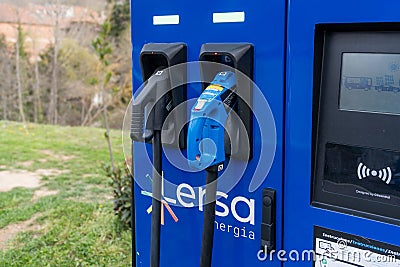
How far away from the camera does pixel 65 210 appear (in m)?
4.23

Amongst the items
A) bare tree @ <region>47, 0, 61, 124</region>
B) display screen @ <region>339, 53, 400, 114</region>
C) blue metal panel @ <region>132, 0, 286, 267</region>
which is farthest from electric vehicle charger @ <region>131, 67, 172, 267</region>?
bare tree @ <region>47, 0, 61, 124</region>

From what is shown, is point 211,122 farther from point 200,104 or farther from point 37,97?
point 37,97

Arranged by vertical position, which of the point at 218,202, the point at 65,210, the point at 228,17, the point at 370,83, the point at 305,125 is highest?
the point at 228,17

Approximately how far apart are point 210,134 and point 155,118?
0.21m

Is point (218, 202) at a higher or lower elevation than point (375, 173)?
lower

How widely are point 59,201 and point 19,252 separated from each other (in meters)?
1.08

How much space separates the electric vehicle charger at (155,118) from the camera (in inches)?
59.2

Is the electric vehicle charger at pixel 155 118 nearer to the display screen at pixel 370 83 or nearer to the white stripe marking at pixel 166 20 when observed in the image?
the white stripe marking at pixel 166 20

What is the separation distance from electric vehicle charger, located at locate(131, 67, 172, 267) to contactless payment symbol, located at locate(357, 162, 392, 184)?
1.99ft

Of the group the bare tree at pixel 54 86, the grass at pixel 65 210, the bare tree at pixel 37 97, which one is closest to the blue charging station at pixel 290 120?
Answer: the grass at pixel 65 210

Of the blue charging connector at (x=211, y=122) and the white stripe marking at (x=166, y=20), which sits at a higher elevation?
the white stripe marking at (x=166, y=20)

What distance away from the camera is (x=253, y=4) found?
1432 millimetres

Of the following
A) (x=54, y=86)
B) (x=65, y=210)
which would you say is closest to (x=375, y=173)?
(x=65, y=210)

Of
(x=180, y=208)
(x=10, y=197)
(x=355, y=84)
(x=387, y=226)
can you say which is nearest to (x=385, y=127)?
(x=355, y=84)
